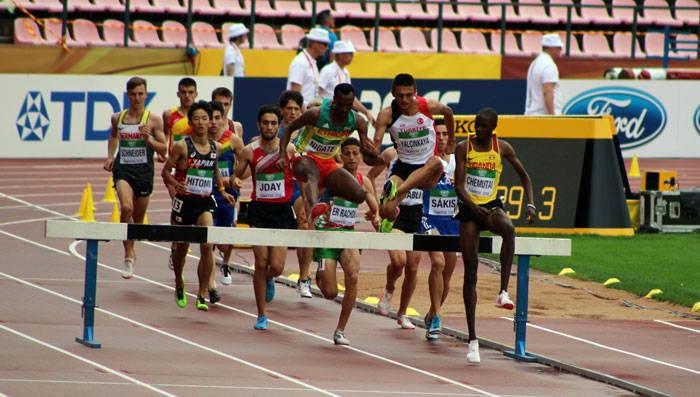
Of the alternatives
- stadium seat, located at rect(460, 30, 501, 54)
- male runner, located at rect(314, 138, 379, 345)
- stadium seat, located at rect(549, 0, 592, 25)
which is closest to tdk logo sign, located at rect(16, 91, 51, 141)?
stadium seat, located at rect(460, 30, 501, 54)

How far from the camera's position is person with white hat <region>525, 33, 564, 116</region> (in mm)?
16688

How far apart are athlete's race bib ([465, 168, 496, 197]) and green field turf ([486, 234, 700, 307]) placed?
3984mm

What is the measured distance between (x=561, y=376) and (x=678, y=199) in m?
9.02

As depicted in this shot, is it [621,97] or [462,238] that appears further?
A: [621,97]

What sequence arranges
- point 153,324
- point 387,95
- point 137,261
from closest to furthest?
1. point 153,324
2. point 137,261
3. point 387,95

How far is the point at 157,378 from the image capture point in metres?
7.89

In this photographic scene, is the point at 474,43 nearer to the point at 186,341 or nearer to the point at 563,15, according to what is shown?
the point at 563,15

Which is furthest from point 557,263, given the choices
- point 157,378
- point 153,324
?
point 157,378

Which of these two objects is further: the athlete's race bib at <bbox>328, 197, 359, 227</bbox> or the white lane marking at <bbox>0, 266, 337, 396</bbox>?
the athlete's race bib at <bbox>328, 197, 359, 227</bbox>

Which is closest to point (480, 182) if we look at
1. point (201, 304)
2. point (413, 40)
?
point (201, 304)

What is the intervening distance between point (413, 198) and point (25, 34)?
56.2 ft

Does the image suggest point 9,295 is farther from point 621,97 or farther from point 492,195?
point 621,97

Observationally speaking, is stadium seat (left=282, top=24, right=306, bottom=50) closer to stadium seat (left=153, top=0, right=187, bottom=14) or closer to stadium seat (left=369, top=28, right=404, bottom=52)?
stadium seat (left=369, top=28, right=404, bottom=52)

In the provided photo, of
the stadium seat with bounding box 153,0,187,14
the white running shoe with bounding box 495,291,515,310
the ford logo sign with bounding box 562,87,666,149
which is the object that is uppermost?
the stadium seat with bounding box 153,0,187,14
